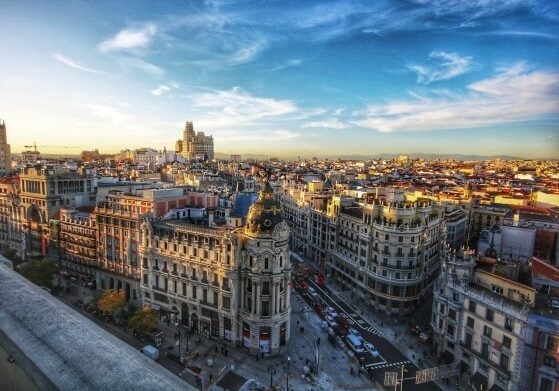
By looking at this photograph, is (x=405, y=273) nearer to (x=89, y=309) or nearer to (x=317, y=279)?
(x=317, y=279)

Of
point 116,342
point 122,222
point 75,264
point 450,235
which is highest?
point 116,342

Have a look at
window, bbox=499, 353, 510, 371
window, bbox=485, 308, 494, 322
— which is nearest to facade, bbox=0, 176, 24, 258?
window, bbox=485, 308, 494, 322

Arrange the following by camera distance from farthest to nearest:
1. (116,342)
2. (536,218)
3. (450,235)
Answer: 1. (450,235)
2. (536,218)
3. (116,342)

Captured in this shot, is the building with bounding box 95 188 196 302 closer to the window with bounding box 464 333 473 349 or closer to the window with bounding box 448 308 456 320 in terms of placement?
the window with bounding box 448 308 456 320

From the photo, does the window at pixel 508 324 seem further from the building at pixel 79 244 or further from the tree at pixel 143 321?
the building at pixel 79 244

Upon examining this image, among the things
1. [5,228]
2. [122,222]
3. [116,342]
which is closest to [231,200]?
[122,222]

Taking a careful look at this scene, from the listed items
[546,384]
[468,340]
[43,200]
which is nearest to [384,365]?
[468,340]

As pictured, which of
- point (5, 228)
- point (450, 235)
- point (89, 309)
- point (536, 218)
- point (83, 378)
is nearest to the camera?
point (83, 378)
